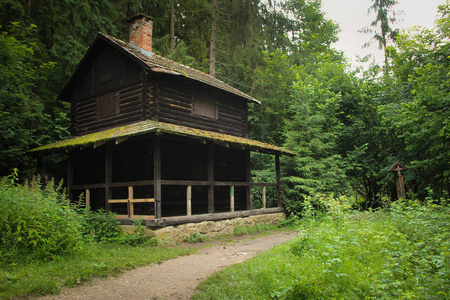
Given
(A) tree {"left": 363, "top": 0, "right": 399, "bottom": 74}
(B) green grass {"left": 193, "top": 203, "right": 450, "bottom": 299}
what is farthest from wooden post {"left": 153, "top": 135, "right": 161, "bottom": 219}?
(A) tree {"left": 363, "top": 0, "right": 399, "bottom": 74}

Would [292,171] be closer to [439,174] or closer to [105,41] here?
[439,174]

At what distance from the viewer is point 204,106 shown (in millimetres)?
15125

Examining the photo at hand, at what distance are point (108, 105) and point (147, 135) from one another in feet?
14.0

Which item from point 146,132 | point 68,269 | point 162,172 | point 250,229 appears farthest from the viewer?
point 250,229

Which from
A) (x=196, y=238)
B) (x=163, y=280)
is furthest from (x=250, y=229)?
(x=163, y=280)

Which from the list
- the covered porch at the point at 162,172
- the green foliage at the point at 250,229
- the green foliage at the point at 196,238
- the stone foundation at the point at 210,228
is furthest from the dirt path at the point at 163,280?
the green foliage at the point at 250,229

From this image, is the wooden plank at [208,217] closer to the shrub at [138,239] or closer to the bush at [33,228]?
the shrub at [138,239]

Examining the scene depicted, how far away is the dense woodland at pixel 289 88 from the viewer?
1442 cm

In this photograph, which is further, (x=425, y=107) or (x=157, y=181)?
(x=425, y=107)

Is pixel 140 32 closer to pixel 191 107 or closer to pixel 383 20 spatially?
pixel 191 107

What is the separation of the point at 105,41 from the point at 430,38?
673 inches

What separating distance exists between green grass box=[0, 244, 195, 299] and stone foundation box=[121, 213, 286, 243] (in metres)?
1.70

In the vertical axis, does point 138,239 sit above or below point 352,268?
below

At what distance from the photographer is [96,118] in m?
14.8
